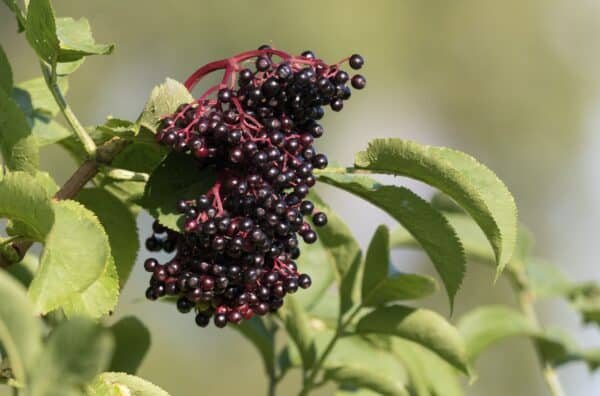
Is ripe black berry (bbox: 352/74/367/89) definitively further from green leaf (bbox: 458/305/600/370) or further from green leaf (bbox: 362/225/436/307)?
green leaf (bbox: 458/305/600/370)

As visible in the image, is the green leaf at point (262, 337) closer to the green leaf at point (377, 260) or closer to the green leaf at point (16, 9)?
the green leaf at point (377, 260)

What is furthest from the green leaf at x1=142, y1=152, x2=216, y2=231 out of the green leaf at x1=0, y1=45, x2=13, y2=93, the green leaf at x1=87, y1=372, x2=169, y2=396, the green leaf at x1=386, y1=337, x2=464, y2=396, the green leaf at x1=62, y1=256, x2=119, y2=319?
the green leaf at x1=386, y1=337, x2=464, y2=396

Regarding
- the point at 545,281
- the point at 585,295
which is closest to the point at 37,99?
the point at 545,281

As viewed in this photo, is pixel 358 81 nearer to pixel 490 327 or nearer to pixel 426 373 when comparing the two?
pixel 426 373

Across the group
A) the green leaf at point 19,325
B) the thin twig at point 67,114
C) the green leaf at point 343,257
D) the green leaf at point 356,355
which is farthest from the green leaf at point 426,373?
the green leaf at point 19,325

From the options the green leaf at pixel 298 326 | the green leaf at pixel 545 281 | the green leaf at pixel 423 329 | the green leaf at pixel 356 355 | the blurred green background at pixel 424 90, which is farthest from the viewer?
the blurred green background at pixel 424 90

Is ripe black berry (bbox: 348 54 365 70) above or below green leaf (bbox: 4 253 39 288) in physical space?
above
